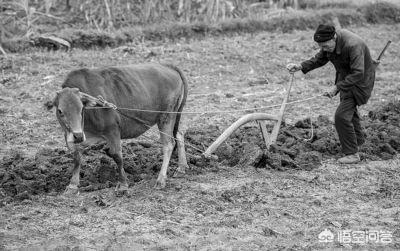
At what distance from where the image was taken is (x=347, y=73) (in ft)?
28.3

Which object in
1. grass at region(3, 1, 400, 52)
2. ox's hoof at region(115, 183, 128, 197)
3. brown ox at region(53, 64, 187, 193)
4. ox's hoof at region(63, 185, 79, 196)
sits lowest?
grass at region(3, 1, 400, 52)

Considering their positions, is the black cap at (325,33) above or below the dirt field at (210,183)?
above

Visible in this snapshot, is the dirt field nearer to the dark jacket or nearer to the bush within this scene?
the dark jacket

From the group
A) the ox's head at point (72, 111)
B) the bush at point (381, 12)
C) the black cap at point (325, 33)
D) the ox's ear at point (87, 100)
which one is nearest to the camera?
the ox's head at point (72, 111)

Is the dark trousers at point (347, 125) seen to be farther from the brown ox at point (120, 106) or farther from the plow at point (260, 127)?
the brown ox at point (120, 106)

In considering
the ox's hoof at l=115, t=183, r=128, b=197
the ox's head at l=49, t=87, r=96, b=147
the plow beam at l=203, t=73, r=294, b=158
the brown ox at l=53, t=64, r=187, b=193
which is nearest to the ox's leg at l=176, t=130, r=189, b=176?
the brown ox at l=53, t=64, r=187, b=193

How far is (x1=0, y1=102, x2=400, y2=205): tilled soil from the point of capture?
765cm

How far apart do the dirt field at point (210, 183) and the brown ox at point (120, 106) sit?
361mm

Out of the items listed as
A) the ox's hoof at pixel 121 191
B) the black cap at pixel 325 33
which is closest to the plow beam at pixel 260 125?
the black cap at pixel 325 33

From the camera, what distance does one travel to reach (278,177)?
7.98 meters

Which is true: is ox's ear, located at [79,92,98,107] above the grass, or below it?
above

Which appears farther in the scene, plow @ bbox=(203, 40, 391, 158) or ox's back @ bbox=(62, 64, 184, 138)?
plow @ bbox=(203, 40, 391, 158)

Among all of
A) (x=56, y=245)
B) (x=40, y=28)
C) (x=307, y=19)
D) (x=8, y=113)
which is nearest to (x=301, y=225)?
(x=56, y=245)

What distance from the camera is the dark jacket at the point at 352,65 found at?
8258mm
